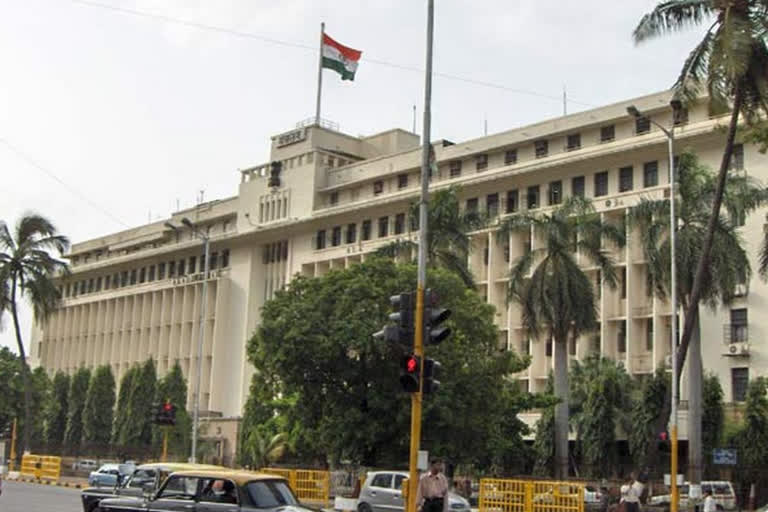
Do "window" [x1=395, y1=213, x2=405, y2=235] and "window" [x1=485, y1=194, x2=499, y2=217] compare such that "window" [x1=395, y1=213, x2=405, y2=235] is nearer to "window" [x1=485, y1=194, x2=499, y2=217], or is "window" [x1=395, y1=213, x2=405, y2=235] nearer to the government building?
the government building

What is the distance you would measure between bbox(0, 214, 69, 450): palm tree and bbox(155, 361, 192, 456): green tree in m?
11.7

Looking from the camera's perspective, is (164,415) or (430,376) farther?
(164,415)

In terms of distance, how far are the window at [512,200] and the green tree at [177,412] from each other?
85.6 ft

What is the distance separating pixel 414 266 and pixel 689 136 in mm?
21308

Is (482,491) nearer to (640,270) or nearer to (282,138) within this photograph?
(640,270)

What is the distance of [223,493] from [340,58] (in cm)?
4918

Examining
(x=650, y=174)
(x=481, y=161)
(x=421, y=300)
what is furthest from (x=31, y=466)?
(x=421, y=300)

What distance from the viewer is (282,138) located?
7994cm

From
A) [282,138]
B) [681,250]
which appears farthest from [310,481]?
[282,138]

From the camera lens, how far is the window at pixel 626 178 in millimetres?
56938

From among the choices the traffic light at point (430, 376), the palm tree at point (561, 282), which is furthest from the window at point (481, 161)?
the traffic light at point (430, 376)

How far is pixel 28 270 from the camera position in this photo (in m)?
60.5

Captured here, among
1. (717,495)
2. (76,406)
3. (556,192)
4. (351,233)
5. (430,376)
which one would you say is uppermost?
(556,192)

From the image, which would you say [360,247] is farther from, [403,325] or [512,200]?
[403,325]
